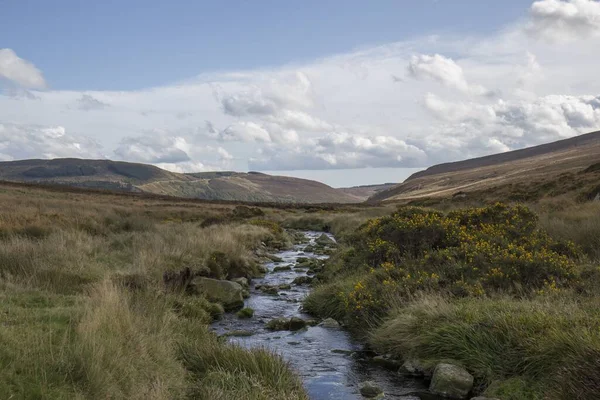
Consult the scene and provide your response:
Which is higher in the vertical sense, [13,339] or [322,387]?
[13,339]

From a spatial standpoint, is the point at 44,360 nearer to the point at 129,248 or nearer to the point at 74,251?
the point at 74,251

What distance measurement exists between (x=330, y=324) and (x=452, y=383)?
4.41 m

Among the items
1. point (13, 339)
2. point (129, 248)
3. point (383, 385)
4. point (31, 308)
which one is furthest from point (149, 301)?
point (129, 248)

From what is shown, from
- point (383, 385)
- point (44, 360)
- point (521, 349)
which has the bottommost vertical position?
point (383, 385)

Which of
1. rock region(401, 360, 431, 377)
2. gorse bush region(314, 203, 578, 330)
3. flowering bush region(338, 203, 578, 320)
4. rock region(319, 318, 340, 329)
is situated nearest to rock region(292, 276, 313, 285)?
gorse bush region(314, 203, 578, 330)

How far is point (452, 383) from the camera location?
7.57 meters

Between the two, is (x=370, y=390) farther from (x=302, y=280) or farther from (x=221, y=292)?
(x=302, y=280)

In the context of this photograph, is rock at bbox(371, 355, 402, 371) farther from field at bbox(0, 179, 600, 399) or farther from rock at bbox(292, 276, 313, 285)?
rock at bbox(292, 276, 313, 285)

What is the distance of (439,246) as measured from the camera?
1484 cm

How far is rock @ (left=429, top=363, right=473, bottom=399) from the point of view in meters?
7.52

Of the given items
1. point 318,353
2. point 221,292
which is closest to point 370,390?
point 318,353

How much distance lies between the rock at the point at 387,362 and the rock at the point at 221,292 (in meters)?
5.04

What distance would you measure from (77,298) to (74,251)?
5238 mm

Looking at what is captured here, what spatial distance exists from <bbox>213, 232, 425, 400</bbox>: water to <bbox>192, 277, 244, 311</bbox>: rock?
50cm
